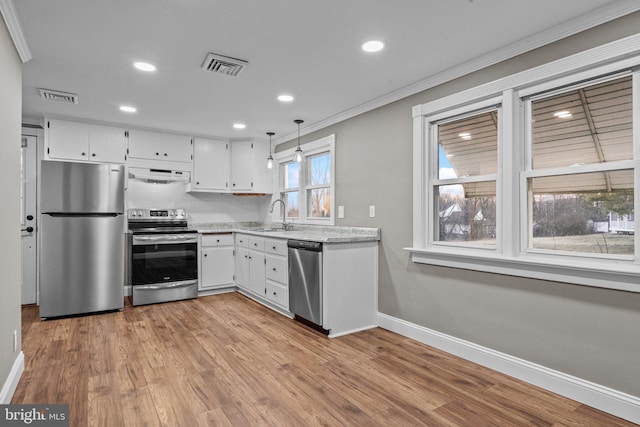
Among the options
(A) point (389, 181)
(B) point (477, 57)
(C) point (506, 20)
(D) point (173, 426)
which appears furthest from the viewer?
(A) point (389, 181)

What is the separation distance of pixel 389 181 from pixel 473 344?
5.26ft

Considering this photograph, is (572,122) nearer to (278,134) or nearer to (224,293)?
(278,134)

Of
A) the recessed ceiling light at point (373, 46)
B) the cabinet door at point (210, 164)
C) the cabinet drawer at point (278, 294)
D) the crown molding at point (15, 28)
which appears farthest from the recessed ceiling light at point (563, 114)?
the cabinet door at point (210, 164)

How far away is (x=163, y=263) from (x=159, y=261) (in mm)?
57

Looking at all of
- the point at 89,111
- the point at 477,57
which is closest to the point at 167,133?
the point at 89,111

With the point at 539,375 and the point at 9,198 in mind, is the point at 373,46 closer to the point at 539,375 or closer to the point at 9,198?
the point at 539,375

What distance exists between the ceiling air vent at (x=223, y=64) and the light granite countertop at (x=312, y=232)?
5.28 feet

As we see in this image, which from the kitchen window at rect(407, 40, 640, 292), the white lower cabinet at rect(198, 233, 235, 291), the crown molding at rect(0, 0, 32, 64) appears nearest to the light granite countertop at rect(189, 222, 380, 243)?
the white lower cabinet at rect(198, 233, 235, 291)

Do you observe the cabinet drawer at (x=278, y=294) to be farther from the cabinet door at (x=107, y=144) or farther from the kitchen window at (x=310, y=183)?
the cabinet door at (x=107, y=144)

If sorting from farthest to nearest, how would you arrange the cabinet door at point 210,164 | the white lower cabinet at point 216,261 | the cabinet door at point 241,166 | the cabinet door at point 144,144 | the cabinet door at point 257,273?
the cabinet door at point 241,166 → the cabinet door at point 210,164 → the white lower cabinet at point 216,261 → the cabinet door at point 144,144 → the cabinet door at point 257,273

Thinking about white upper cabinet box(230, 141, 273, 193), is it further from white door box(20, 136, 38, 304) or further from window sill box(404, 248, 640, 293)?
window sill box(404, 248, 640, 293)

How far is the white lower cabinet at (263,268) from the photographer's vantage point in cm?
384

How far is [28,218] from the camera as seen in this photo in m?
4.39

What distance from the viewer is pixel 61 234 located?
385 cm
